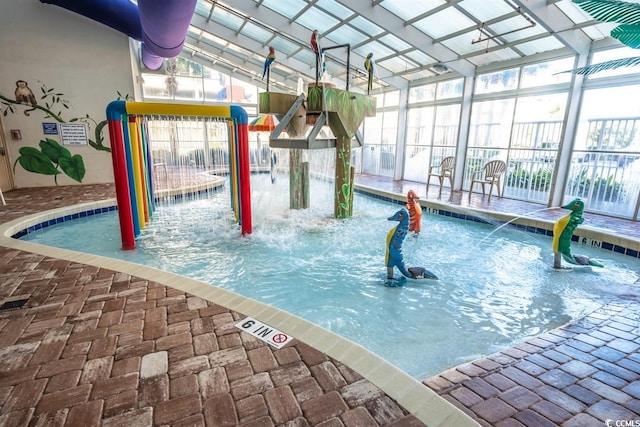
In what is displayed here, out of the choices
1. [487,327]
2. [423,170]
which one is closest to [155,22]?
[487,327]

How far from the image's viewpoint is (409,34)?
7055 millimetres

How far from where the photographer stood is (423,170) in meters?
10.2

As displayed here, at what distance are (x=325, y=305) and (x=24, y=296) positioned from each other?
7.75 feet

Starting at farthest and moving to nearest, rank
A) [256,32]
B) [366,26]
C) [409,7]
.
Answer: [256,32]
[366,26]
[409,7]

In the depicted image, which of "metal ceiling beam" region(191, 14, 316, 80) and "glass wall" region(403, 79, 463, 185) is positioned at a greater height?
"metal ceiling beam" region(191, 14, 316, 80)

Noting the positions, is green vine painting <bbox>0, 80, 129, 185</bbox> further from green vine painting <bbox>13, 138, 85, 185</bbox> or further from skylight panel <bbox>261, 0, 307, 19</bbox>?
skylight panel <bbox>261, 0, 307, 19</bbox>

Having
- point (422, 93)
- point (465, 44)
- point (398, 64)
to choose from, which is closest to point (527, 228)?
point (465, 44)

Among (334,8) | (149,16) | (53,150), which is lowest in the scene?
(53,150)

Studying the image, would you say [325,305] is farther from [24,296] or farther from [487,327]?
[24,296]

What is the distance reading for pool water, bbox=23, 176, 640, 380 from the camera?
2.69 m

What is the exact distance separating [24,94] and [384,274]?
8.83 metres

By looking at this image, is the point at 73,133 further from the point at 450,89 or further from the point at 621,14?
the point at 621,14

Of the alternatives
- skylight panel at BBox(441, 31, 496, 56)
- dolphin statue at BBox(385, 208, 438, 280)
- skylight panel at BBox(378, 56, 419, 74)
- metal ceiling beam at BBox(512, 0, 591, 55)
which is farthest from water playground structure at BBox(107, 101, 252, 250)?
skylight panel at BBox(378, 56, 419, 74)

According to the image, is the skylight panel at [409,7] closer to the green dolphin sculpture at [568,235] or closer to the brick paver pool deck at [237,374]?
the green dolphin sculpture at [568,235]
